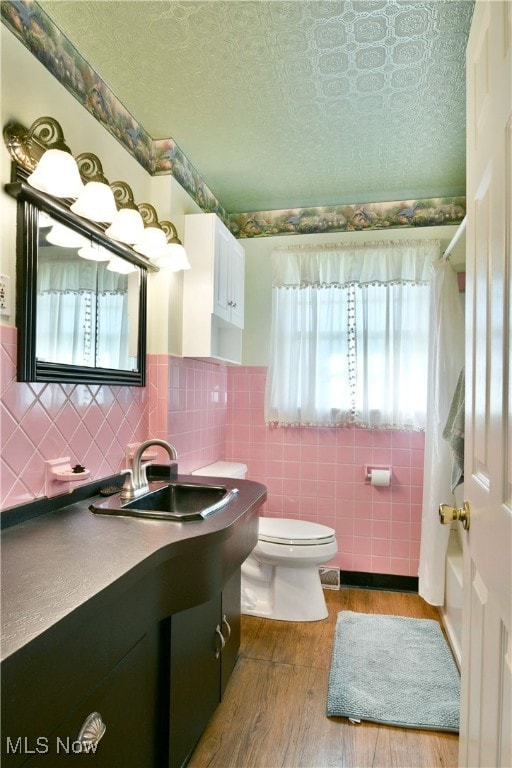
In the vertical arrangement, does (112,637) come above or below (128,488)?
below

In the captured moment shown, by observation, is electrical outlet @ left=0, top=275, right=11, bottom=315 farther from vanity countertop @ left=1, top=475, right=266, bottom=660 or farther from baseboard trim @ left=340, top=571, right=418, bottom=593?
baseboard trim @ left=340, top=571, right=418, bottom=593

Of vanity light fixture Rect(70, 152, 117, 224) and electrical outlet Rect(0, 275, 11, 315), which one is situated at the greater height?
vanity light fixture Rect(70, 152, 117, 224)

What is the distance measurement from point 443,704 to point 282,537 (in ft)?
3.20

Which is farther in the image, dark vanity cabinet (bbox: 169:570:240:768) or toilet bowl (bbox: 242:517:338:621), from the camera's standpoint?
toilet bowl (bbox: 242:517:338:621)

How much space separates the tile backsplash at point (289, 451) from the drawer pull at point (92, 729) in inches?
40.6

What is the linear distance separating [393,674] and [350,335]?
1849 mm

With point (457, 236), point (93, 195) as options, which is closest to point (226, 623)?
point (93, 195)

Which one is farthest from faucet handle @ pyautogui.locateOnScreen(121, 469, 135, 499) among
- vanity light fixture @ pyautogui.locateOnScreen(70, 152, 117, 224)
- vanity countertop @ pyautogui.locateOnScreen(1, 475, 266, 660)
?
vanity light fixture @ pyautogui.locateOnScreen(70, 152, 117, 224)

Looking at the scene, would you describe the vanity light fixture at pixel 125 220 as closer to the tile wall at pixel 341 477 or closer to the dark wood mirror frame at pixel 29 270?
the dark wood mirror frame at pixel 29 270

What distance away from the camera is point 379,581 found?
9.34 feet

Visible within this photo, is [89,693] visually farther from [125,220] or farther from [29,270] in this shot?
[125,220]

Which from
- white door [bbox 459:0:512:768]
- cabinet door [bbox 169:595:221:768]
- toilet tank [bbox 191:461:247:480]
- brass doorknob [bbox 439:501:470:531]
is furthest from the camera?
toilet tank [bbox 191:461:247:480]

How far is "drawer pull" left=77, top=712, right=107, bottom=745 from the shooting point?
34.5 inches

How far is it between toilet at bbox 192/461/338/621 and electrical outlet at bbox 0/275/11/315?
4.91ft
